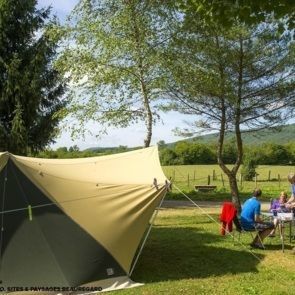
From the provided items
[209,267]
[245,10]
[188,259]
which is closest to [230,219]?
[188,259]

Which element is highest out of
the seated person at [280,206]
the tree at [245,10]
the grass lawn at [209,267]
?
the tree at [245,10]

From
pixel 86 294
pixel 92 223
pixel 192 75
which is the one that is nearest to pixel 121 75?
pixel 192 75

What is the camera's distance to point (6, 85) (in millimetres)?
20906

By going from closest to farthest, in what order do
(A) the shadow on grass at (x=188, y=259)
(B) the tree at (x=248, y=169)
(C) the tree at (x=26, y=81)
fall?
(A) the shadow on grass at (x=188, y=259)
(C) the tree at (x=26, y=81)
(B) the tree at (x=248, y=169)

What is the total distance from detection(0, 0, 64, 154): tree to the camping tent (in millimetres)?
12231

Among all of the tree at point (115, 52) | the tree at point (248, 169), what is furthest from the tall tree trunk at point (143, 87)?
the tree at point (248, 169)

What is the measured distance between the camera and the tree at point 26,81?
20.6 m

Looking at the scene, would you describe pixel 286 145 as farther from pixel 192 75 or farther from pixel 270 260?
pixel 270 260

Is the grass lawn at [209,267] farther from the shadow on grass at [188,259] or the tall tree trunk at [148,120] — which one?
the tall tree trunk at [148,120]

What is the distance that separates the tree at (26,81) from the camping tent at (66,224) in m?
12.2

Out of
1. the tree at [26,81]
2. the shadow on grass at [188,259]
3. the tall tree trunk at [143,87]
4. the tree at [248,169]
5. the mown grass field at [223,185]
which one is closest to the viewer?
the shadow on grass at [188,259]

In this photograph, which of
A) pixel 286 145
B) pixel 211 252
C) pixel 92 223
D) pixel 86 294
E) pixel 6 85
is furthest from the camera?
pixel 286 145

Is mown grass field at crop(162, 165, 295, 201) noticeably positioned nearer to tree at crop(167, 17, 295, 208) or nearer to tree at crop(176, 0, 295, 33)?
tree at crop(167, 17, 295, 208)

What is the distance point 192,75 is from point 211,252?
7191mm
